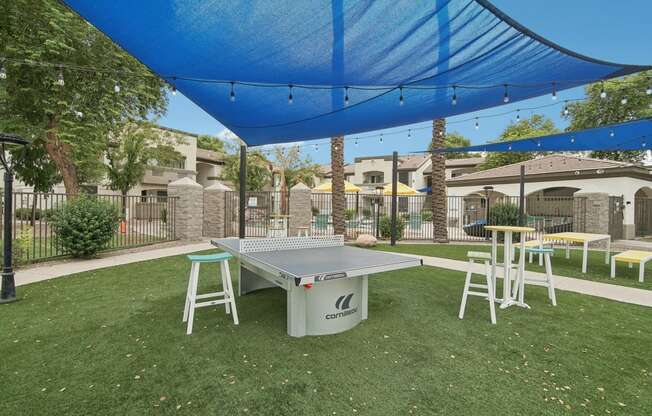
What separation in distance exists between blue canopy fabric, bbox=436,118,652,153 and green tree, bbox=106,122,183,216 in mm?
18636

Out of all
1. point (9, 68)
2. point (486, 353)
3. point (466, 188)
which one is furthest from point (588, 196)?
point (9, 68)

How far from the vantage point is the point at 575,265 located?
7816mm

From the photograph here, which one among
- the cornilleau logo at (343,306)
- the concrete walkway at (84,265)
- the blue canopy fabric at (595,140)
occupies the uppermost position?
the blue canopy fabric at (595,140)

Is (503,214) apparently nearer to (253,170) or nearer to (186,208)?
(186,208)

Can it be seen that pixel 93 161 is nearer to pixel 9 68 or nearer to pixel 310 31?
pixel 9 68

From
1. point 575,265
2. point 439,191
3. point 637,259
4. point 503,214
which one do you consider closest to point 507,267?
point 637,259

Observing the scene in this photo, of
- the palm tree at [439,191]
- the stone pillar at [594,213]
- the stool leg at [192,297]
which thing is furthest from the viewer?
the stone pillar at [594,213]

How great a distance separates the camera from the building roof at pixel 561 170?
1476cm

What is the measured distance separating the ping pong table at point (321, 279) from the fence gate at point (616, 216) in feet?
43.8

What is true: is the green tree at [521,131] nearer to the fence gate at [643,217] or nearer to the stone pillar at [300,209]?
the fence gate at [643,217]

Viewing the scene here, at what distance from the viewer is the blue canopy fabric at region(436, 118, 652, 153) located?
6.40 metres

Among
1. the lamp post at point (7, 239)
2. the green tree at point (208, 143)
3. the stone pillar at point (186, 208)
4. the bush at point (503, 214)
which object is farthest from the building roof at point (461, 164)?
the lamp post at point (7, 239)

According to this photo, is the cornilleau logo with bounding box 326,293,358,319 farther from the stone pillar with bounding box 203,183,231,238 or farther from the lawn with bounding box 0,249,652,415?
the stone pillar with bounding box 203,183,231,238

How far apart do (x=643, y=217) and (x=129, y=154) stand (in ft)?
91.6
